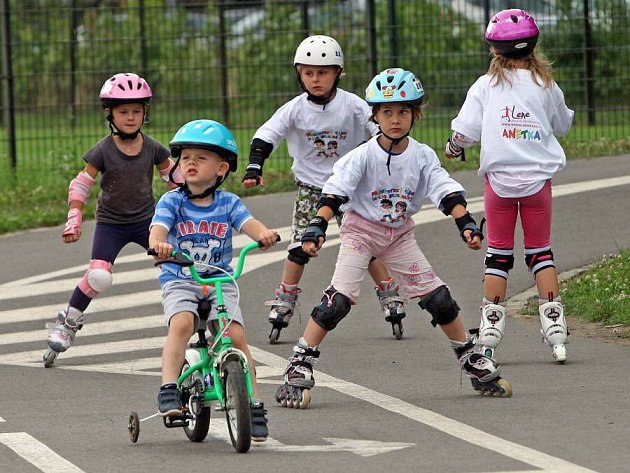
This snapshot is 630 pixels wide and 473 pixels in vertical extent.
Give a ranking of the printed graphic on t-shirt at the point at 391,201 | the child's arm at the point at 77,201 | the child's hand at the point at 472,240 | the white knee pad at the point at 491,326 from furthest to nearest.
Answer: the child's arm at the point at 77,201 → the white knee pad at the point at 491,326 → the printed graphic on t-shirt at the point at 391,201 → the child's hand at the point at 472,240

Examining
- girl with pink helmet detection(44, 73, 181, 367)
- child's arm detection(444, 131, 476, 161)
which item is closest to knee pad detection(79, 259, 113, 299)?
girl with pink helmet detection(44, 73, 181, 367)

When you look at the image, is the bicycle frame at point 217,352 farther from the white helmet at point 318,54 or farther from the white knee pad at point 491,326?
the white helmet at point 318,54

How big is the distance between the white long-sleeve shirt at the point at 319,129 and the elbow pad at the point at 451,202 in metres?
2.36

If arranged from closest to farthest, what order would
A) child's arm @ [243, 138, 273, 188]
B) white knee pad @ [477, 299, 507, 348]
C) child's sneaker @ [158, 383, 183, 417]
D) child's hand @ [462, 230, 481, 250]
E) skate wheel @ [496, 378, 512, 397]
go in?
child's sneaker @ [158, 383, 183, 417] → child's hand @ [462, 230, 481, 250] → skate wheel @ [496, 378, 512, 397] → white knee pad @ [477, 299, 507, 348] → child's arm @ [243, 138, 273, 188]

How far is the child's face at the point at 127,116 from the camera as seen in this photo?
948 centimetres

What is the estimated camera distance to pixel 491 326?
28.8 ft

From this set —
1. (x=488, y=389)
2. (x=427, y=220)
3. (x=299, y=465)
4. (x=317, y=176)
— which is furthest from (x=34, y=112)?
(x=299, y=465)

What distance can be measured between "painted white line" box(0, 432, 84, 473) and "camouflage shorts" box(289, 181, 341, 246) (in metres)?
3.33

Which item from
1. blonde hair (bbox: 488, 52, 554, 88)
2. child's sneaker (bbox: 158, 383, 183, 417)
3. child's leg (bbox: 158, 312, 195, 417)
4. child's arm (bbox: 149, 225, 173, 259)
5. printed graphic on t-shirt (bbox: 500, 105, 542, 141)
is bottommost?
child's sneaker (bbox: 158, 383, 183, 417)

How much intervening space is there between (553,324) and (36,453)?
3.28 meters

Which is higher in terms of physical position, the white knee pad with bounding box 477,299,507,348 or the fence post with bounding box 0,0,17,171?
the fence post with bounding box 0,0,17,171

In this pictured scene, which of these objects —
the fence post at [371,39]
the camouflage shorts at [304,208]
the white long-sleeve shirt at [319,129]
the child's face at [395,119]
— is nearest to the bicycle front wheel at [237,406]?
the child's face at [395,119]

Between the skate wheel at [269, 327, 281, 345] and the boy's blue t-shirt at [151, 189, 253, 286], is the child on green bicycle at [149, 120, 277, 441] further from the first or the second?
the skate wheel at [269, 327, 281, 345]

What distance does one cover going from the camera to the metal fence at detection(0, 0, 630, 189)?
58.7ft
